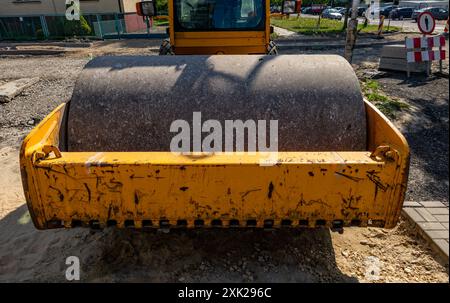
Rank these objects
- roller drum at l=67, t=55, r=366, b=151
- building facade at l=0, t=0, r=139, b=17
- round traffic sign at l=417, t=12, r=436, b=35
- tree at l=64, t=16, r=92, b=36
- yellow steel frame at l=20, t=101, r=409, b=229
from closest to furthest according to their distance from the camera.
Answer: yellow steel frame at l=20, t=101, r=409, b=229 < roller drum at l=67, t=55, r=366, b=151 < round traffic sign at l=417, t=12, r=436, b=35 < tree at l=64, t=16, r=92, b=36 < building facade at l=0, t=0, r=139, b=17

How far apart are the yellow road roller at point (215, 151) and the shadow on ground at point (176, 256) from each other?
0.65 m

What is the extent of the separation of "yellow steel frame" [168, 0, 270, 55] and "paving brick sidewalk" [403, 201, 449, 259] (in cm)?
270

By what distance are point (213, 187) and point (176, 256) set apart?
3.41 feet

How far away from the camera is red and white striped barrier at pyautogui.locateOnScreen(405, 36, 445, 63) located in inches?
333

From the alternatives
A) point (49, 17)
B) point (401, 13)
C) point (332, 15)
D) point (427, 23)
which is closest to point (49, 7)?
point (49, 17)

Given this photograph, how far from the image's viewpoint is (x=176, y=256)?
9.62 ft

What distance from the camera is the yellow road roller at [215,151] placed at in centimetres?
217

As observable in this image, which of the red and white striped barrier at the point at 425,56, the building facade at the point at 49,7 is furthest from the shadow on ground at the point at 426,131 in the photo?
the building facade at the point at 49,7

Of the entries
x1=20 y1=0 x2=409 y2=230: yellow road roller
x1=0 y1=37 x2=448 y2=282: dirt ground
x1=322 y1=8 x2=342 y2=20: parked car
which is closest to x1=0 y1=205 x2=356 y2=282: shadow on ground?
x1=0 y1=37 x2=448 y2=282: dirt ground

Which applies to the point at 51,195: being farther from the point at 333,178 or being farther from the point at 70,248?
the point at 333,178

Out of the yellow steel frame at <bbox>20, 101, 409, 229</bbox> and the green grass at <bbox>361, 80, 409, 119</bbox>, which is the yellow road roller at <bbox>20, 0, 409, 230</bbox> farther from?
the green grass at <bbox>361, 80, 409, 119</bbox>

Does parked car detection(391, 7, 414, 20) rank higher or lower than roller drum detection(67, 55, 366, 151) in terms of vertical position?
lower
